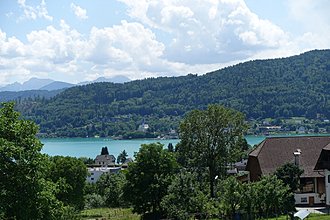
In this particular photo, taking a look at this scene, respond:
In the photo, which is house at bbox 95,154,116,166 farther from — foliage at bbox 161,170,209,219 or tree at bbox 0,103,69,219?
tree at bbox 0,103,69,219

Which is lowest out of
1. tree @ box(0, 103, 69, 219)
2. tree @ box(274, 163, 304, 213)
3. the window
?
the window

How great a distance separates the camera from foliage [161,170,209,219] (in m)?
30.0

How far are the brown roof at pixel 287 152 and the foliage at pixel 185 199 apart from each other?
8.26 m

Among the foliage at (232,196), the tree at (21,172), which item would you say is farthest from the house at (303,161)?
the tree at (21,172)

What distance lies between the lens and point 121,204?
169 ft

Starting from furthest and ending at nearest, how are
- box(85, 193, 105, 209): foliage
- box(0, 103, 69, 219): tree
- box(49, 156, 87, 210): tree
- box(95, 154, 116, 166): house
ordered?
box(95, 154, 116, 166): house → box(85, 193, 105, 209): foliage → box(49, 156, 87, 210): tree → box(0, 103, 69, 219): tree

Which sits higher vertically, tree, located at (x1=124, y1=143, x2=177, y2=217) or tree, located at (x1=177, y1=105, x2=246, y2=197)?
tree, located at (x1=177, y1=105, x2=246, y2=197)

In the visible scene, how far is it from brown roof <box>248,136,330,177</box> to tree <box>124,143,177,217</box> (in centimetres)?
656

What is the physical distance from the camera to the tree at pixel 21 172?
59.1 feet

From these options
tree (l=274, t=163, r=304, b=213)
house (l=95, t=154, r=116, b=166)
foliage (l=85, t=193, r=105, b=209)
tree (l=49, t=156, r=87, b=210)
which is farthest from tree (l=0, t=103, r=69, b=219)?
house (l=95, t=154, r=116, b=166)

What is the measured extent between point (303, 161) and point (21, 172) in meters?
23.8

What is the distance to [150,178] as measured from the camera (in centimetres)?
3609

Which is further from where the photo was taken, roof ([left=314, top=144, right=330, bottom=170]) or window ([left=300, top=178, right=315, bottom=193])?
window ([left=300, top=178, right=315, bottom=193])

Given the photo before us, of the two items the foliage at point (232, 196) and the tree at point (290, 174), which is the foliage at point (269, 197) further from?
the tree at point (290, 174)
